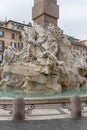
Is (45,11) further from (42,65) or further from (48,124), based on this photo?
(48,124)

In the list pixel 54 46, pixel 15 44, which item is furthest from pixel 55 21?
pixel 15 44

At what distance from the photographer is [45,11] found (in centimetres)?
1416

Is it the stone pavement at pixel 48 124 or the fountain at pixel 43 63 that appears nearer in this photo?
the stone pavement at pixel 48 124

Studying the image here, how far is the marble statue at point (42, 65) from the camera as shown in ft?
43.1

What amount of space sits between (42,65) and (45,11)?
11.7 feet

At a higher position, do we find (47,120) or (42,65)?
(42,65)

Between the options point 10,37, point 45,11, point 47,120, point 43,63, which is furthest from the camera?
point 10,37

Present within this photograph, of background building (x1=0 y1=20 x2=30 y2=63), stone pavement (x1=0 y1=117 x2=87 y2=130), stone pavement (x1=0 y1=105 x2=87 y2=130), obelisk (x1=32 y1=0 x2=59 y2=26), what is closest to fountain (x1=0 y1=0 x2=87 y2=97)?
obelisk (x1=32 y1=0 x2=59 y2=26)

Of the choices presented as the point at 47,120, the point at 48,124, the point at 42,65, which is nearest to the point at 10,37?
the point at 42,65

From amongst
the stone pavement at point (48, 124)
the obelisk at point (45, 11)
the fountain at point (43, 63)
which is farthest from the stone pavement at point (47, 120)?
the obelisk at point (45, 11)

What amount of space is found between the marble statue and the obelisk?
561mm

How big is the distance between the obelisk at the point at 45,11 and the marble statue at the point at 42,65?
0.56m

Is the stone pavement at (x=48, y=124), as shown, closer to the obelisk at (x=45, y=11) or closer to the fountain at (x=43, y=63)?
the fountain at (x=43, y=63)

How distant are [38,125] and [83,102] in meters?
2.49
